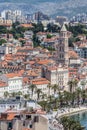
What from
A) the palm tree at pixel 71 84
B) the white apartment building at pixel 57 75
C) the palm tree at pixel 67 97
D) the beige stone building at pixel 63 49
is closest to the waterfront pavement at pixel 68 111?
the palm tree at pixel 67 97

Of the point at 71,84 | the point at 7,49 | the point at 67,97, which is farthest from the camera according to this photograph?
the point at 7,49

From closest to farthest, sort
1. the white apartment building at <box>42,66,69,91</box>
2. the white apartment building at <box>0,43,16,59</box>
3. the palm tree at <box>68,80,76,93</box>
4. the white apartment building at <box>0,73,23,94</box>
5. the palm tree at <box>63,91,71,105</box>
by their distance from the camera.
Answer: the palm tree at <box>63,91,71,105</box>
the white apartment building at <box>0,73,23,94</box>
the palm tree at <box>68,80,76,93</box>
the white apartment building at <box>42,66,69,91</box>
the white apartment building at <box>0,43,16,59</box>

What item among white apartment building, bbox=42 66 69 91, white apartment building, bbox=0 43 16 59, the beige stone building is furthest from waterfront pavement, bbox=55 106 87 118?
white apartment building, bbox=0 43 16 59

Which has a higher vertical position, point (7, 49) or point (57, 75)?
point (57, 75)

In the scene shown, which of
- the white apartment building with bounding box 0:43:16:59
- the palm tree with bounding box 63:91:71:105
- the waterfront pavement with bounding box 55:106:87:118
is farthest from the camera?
the white apartment building with bounding box 0:43:16:59

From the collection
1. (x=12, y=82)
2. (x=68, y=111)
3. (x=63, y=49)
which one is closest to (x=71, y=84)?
(x=12, y=82)

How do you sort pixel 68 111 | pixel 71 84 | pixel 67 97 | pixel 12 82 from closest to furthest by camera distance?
pixel 68 111
pixel 67 97
pixel 12 82
pixel 71 84

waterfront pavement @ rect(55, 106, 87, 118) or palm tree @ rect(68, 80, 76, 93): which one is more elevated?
waterfront pavement @ rect(55, 106, 87, 118)

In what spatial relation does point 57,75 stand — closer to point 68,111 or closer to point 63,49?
point 63,49

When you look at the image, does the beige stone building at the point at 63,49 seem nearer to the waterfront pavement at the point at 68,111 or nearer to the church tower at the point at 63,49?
the church tower at the point at 63,49

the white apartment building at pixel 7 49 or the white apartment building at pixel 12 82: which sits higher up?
the white apartment building at pixel 12 82

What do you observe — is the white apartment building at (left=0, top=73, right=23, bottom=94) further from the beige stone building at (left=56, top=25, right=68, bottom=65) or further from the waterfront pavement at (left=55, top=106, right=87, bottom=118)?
the beige stone building at (left=56, top=25, right=68, bottom=65)
